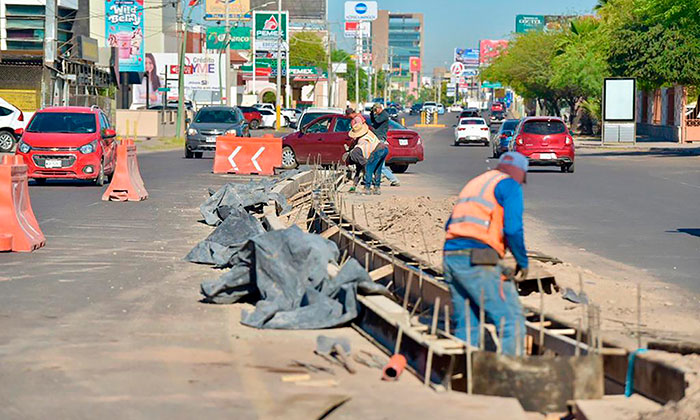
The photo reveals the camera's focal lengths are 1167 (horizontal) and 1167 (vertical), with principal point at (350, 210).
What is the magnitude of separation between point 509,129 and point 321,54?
113 meters

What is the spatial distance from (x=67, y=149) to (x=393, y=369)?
18.2 metres

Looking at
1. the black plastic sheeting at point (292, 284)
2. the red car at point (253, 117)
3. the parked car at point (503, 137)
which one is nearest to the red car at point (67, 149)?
the black plastic sheeting at point (292, 284)

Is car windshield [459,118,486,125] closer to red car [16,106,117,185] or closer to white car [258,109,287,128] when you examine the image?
white car [258,109,287,128]

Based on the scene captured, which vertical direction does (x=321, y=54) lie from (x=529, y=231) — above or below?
above

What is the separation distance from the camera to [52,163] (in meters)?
24.8

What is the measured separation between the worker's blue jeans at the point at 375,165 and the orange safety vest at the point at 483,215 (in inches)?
625

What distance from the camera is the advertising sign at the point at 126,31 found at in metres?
74.7

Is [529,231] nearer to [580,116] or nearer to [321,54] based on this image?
[580,116]

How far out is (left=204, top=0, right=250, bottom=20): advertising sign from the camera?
10692 centimetres

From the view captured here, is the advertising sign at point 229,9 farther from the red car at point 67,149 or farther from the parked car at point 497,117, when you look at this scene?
the red car at point 67,149

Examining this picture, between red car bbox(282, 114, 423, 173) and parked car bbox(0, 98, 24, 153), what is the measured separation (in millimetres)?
11912

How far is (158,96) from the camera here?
96.3 meters

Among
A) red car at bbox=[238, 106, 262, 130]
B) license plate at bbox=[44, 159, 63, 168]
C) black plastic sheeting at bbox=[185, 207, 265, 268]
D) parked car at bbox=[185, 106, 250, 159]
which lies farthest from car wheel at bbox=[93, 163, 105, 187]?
red car at bbox=[238, 106, 262, 130]

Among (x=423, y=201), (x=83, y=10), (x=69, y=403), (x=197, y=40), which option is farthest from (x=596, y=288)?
(x=197, y=40)
